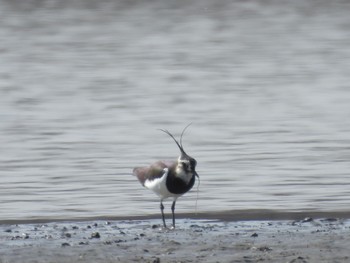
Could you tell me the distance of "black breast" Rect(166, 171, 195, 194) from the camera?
29.2 ft

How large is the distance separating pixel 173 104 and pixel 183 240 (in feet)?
21.9

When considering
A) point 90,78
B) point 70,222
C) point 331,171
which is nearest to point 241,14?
point 90,78

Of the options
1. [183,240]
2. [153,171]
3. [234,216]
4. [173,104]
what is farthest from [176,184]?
[173,104]

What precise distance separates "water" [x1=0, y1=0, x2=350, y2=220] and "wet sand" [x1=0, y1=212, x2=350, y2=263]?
0.58m

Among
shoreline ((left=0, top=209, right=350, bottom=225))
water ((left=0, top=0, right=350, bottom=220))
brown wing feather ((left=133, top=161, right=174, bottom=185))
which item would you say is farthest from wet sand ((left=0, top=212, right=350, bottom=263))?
water ((left=0, top=0, right=350, bottom=220))

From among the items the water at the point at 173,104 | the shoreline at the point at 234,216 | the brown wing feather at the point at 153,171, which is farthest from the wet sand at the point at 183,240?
the water at the point at 173,104

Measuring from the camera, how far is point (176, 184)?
→ 351 inches

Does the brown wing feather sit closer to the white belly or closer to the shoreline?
the white belly

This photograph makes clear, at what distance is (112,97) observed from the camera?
15234 mm

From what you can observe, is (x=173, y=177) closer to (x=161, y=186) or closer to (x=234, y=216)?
(x=161, y=186)

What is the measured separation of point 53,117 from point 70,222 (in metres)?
4.94

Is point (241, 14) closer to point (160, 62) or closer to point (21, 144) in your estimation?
point (160, 62)

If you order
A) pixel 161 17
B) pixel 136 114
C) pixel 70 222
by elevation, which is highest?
pixel 70 222

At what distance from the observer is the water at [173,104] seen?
1030 centimetres
